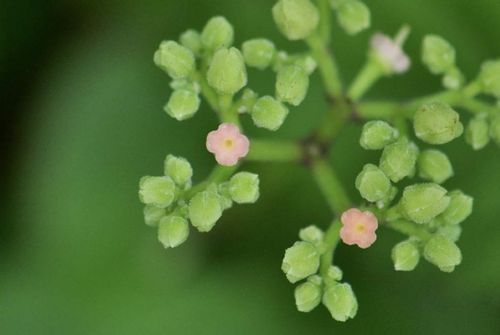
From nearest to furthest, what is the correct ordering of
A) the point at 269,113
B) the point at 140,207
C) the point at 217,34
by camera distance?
the point at 269,113 < the point at 217,34 < the point at 140,207

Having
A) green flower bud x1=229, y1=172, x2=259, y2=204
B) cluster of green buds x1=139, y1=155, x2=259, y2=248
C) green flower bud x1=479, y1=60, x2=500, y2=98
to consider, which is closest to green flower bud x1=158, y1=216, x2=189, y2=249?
cluster of green buds x1=139, y1=155, x2=259, y2=248

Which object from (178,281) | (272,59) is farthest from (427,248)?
(178,281)

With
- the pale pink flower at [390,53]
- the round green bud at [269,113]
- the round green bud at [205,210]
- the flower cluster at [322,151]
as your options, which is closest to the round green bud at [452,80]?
the flower cluster at [322,151]

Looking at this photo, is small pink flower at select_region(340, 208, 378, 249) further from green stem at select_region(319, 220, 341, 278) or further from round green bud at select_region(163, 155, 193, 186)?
round green bud at select_region(163, 155, 193, 186)

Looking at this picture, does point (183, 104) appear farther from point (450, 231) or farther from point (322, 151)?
point (450, 231)

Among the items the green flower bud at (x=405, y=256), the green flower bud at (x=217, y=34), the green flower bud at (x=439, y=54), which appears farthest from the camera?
the green flower bud at (x=439, y=54)

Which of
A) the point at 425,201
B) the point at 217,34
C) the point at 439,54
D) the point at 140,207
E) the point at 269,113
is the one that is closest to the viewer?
the point at 425,201

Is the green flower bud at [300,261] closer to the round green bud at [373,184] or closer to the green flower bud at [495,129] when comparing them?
the round green bud at [373,184]

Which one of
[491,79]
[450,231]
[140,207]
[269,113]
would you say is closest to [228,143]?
[269,113]
